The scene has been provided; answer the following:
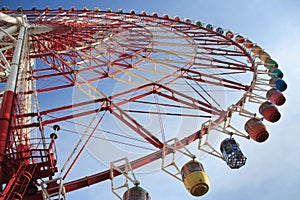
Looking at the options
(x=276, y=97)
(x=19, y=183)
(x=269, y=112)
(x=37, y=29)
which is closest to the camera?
(x=19, y=183)

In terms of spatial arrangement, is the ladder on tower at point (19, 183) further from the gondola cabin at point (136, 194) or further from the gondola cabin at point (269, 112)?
the gondola cabin at point (269, 112)

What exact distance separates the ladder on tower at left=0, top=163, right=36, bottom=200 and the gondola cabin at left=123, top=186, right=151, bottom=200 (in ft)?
7.17

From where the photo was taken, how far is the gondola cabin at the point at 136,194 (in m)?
7.88

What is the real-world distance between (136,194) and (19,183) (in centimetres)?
254

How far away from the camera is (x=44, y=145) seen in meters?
8.25

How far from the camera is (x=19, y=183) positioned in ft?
24.6

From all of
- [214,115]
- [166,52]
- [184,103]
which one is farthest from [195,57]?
[214,115]

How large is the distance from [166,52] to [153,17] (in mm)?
5824

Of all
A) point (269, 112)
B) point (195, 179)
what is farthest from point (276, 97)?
point (195, 179)

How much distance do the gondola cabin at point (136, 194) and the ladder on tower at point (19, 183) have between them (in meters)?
2.18

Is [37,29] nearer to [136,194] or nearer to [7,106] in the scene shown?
[7,106]

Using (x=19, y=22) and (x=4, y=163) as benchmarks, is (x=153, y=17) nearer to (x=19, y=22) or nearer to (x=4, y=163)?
(x=19, y=22)

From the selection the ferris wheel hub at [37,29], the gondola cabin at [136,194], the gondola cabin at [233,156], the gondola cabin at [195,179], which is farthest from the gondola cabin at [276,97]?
the ferris wheel hub at [37,29]

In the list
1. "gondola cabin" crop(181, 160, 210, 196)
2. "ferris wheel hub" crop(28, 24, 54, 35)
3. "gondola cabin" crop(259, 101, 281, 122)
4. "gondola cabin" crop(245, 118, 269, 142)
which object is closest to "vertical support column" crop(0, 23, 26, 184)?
"gondola cabin" crop(181, 160, 210, 196)
